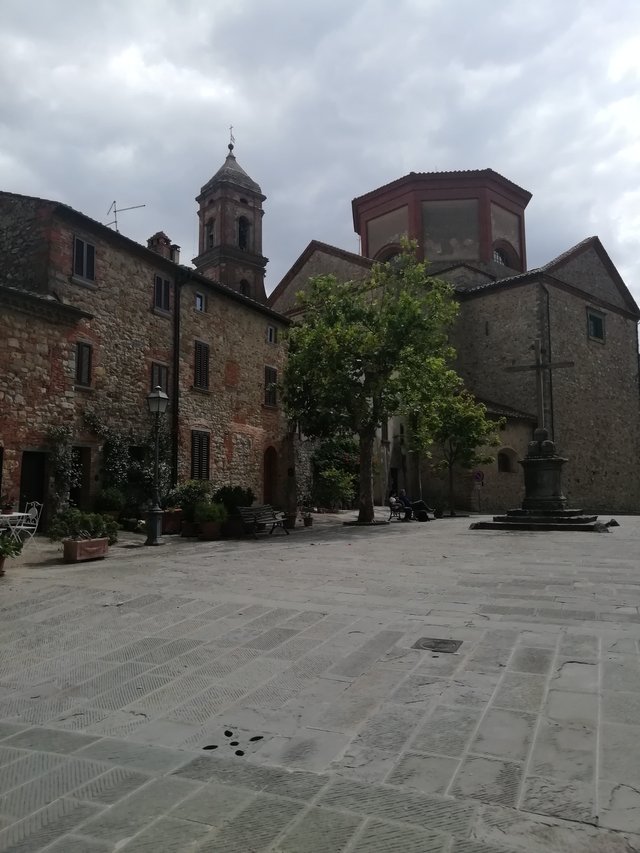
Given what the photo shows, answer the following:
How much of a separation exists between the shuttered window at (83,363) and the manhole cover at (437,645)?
556 inches

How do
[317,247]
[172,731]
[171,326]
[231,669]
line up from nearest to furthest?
1. [172,731]
2. [231,669]
3. [171,326]
4. [317,247]

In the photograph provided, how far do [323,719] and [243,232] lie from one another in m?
31.9

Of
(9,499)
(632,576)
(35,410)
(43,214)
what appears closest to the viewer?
(632,576)

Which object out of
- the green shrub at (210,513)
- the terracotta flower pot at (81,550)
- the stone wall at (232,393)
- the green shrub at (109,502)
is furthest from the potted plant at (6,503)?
the stone wall at (232,393)

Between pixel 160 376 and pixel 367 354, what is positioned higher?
pixel 367 354

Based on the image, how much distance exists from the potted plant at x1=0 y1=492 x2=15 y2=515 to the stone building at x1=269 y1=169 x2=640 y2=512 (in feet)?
54.5

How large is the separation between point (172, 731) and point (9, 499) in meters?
12.4

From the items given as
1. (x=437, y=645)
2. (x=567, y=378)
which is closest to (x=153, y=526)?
(x=437, y=645)

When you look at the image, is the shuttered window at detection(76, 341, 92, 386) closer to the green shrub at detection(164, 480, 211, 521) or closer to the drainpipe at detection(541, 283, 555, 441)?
the green shrub at detection(164, 480, 211, 521)

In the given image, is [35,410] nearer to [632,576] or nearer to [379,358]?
[379,358]

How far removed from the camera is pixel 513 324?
30406 mm

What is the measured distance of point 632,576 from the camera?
7188 millimetres

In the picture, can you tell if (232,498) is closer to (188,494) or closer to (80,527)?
(188,494)

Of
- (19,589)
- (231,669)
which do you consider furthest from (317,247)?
(231,669)
